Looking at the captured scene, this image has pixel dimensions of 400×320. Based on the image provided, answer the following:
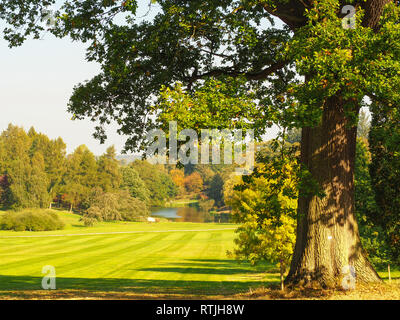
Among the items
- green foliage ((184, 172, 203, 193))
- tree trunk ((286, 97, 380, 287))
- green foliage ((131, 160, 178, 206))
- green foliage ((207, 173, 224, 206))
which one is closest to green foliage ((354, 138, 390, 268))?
tree trunk ((286, 97, 380, 287))

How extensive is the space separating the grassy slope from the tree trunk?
4.45 feet

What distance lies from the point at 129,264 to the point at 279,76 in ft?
64.0

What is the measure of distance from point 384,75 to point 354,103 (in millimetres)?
1398

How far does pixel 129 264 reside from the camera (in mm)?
30359

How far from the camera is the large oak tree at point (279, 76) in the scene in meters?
8.55

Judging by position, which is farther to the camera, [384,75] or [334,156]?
[334,156]

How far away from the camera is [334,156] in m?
10.7

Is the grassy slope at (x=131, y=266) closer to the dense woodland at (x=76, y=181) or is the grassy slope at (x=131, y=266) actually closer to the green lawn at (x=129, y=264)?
the green lawn at (x=129, y=264)

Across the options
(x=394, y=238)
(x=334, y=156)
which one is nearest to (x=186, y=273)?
(x=394, y=238)

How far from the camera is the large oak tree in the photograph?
855cm

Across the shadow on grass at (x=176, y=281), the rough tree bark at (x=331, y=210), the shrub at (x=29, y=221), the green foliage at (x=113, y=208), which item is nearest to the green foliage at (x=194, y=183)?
the green foliage at (x=113, y=208)

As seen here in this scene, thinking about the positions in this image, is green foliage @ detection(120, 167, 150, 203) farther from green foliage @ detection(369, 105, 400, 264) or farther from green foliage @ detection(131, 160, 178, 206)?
green foliage @ detection(369, 105, 400, 264)

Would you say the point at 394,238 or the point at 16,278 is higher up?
the point at 394,238
